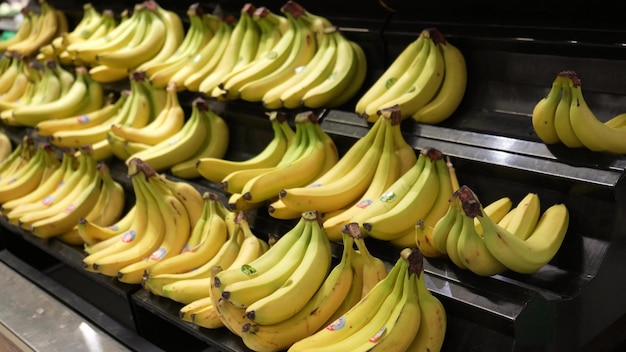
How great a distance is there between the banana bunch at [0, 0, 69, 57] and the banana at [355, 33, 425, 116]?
267cm

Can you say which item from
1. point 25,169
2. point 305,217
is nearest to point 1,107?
point 25,169

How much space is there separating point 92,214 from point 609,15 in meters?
2.18

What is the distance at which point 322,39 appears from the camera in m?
2.69

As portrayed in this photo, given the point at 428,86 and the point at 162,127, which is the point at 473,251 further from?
the point at 162,127

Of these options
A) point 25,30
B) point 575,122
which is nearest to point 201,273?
point 575,122

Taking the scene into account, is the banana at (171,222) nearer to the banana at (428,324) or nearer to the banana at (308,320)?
the banana at (308,320)

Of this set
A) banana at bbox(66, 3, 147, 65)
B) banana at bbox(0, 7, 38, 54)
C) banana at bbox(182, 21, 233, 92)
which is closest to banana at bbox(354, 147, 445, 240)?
banana at bbox(182, 21, 233, 92)

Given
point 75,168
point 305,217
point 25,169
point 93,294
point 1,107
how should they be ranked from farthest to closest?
point 1,107, point 25,169, point 75,168, point 93,294, point 305,217

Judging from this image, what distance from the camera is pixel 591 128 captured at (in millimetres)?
1684

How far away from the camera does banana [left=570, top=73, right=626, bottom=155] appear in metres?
1.68

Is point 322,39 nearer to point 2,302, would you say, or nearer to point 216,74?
point 216,74

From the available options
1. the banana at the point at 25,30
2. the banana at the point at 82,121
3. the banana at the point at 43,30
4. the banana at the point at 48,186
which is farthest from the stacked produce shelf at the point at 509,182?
the banana at the point at 25,30

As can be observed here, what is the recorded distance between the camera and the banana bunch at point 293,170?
2207 mm

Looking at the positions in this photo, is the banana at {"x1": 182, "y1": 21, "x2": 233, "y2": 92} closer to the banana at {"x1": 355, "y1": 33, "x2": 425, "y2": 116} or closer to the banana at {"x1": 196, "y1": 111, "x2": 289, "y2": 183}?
the banana at {"x1": 196, "y1": 111, "x2": 289, "y2": 183}
